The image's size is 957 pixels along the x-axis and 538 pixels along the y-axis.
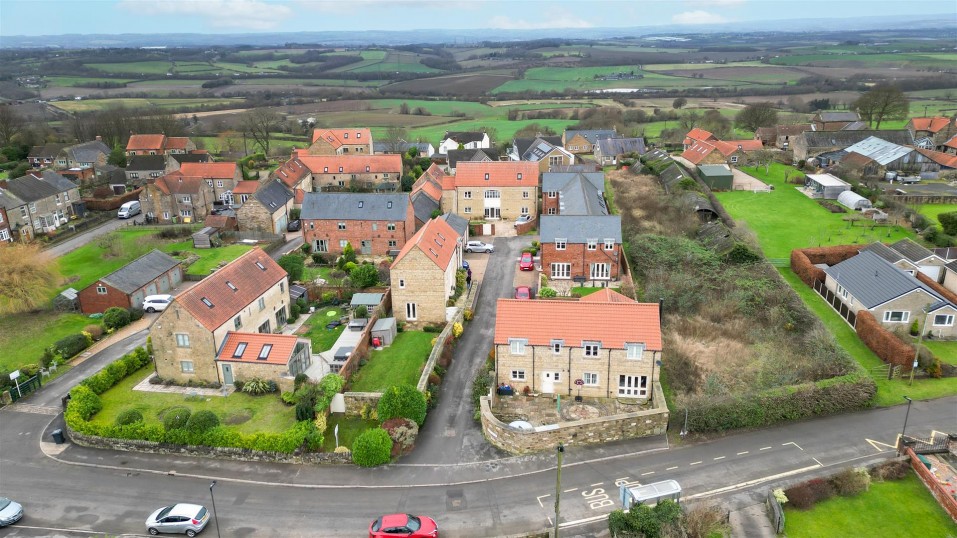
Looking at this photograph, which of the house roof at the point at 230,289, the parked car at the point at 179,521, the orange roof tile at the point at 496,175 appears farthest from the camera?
the orange roof tile at the point at 496,175

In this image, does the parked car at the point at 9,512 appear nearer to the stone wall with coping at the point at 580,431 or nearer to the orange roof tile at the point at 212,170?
the stone wall with coping at the point at 580,431

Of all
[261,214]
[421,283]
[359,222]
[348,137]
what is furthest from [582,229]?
[348,137]

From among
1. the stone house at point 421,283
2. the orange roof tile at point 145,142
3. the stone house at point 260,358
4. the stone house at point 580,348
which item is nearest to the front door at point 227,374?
the stone house at point 260,358

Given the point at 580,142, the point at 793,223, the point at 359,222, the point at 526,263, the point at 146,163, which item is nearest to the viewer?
the point at 526,263

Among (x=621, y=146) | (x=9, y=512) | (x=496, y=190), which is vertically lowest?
(x=9, y=512)

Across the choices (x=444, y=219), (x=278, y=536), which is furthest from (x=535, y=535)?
(x=444, y=219)

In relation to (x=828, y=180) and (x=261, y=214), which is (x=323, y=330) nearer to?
(x=261, y=214)

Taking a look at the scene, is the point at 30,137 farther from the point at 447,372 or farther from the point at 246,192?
the point at 447,372
